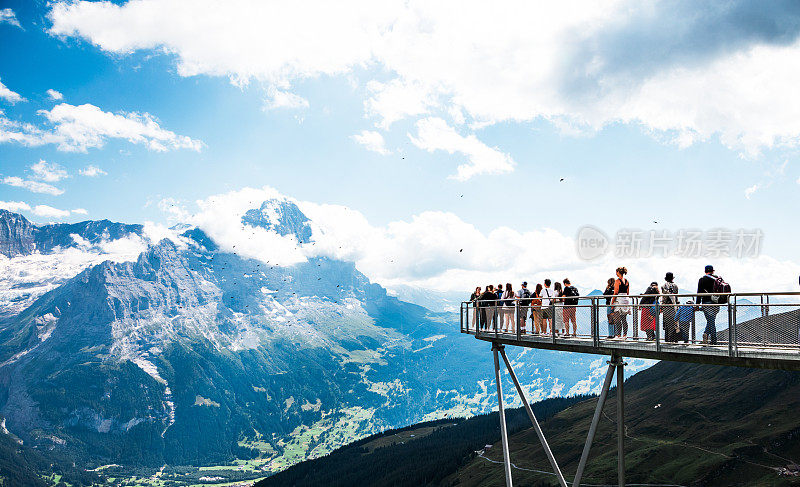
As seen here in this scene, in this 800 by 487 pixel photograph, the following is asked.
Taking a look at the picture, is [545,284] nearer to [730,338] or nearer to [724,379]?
[730,338]

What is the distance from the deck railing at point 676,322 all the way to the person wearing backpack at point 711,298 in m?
0.03

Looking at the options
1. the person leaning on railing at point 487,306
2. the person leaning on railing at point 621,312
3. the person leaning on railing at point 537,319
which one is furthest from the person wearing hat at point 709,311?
the person leaning on railing at point 487,306

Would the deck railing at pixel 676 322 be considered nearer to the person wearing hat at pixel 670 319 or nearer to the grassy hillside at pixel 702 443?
the person wearing hat at pixel 670 319

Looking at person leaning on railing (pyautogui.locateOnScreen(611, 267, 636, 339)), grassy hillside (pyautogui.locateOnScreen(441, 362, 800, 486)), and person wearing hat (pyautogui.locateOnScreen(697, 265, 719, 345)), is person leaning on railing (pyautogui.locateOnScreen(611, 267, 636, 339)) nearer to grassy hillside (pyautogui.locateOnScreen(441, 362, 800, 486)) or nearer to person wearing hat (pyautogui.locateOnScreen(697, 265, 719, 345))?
person wearing hat (pyautogui.locateOnScreen(697, 265, 719, 345))

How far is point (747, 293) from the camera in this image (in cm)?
1617

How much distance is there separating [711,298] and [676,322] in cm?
137

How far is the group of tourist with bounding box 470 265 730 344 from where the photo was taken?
1769 centimetres

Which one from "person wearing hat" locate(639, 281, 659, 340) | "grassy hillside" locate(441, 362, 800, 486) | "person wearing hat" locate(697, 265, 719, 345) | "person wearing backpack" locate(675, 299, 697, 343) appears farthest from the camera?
"grassy hillside" locate(441, 362, 800, 486)

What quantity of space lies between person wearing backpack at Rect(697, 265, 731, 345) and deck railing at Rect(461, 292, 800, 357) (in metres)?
0.03

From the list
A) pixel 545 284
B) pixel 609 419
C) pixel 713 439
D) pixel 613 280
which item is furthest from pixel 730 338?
pixel 609 419

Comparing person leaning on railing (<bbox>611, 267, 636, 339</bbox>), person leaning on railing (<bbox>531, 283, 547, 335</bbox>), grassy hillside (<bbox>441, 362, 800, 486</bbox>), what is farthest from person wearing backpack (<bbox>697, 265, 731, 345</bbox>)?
grassy hillside (<bbox>441, 362, 800, 486</bbox>)

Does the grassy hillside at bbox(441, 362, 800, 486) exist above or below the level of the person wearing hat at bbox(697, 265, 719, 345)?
below

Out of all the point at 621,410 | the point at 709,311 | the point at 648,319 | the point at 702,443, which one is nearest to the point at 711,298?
the point at 709,311

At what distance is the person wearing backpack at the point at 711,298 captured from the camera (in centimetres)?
1688
